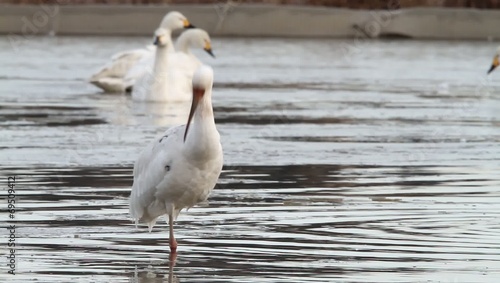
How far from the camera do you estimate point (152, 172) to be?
10.9 metres

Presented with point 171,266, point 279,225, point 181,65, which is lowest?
point 181,65

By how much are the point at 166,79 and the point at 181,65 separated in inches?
62.6

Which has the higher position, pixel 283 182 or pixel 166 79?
pixel 283 182

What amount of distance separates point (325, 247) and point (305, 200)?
7.84 feet

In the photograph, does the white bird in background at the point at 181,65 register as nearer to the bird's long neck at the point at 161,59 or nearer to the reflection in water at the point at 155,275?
the bird's long neck at the point at 161,59

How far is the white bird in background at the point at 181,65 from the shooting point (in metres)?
24.6

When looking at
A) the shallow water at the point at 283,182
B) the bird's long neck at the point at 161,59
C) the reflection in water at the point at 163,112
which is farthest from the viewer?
the bird's long neck at the point at 161,59

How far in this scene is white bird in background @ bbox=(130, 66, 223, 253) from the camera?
34.3 feet

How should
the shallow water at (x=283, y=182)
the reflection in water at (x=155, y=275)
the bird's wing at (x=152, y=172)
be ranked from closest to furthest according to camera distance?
the reflection in water at (x=155, y=275) < the shallow water at (x=283, y=182) < the bird's wing at (x=152, y=172)

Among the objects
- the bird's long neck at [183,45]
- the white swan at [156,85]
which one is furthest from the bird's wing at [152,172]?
the bird's long neck at [183,45]

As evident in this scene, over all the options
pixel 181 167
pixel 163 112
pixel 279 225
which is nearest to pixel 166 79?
pixel 163 112

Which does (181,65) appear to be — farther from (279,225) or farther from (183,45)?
(279,225)

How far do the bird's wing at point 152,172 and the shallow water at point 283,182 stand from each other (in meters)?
0.26

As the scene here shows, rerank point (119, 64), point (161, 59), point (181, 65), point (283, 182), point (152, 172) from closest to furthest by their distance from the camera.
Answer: point (152, 172) < point (283, 182) < point (161, 59) < point (181, 65) < point (119, 64)
